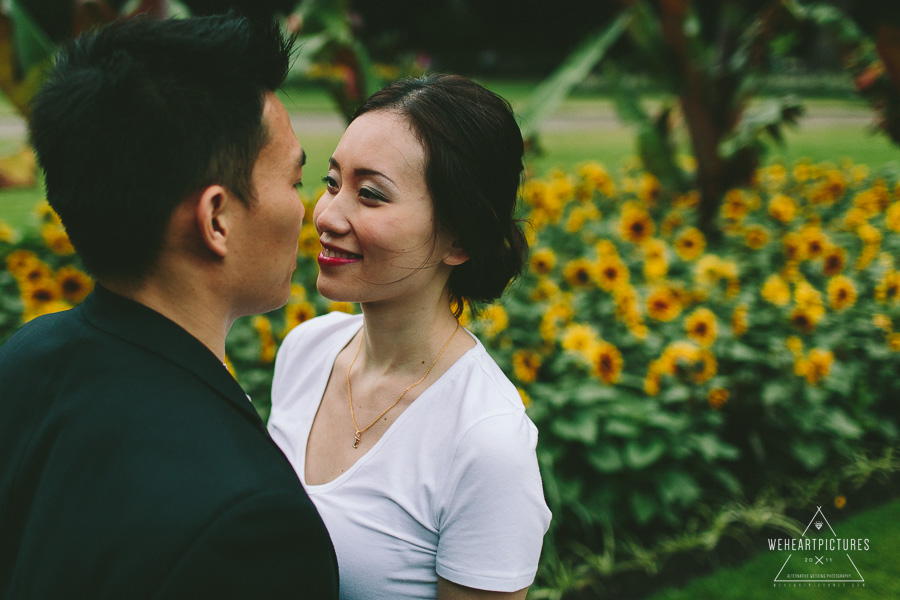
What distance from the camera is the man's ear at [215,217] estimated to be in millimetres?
1033

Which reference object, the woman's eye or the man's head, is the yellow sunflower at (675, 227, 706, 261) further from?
the man's head

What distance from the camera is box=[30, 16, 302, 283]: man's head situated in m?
0.98

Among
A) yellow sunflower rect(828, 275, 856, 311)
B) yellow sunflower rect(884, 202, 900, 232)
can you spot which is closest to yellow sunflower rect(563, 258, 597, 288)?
yellow sunflower rect(828, 275, 856, 311)

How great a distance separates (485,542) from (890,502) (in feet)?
9.32

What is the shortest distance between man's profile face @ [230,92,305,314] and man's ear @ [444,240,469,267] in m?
0.49

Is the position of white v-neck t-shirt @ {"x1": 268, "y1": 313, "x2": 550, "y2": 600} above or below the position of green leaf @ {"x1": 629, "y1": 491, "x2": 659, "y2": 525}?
above

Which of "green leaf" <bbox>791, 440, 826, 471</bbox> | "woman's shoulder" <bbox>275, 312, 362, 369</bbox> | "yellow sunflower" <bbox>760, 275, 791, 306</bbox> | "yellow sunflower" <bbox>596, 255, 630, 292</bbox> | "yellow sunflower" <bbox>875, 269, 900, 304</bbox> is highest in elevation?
"woman's shoulder" <bbox>275, 312, 362, 369</bbox>

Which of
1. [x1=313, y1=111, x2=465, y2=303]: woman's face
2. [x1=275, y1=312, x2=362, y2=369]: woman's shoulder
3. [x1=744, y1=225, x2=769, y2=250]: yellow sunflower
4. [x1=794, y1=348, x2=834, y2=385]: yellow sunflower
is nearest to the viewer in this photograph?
[x1=313, y1=111, x2=465, y2=303]: woman's face

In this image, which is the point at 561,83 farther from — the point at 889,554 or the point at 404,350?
the point at 404,350

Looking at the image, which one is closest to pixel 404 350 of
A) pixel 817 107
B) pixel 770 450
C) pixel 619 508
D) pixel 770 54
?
pixel 619 508

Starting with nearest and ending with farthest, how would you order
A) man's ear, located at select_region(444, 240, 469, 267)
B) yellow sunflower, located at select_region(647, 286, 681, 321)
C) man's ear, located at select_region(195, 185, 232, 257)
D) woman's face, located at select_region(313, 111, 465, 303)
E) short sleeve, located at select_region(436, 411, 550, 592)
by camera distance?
man's ear, located at select_region(195, 185, 232, 257) < short sleeve, located at select_region(436, 411, 550, 592) < woman's face, located at select_region(313, 111, 465, 303) < man's ear, located at select_region(444, 240, 469, 267) < yellow sunflower, located at select_region(647, 286, 681, 321)

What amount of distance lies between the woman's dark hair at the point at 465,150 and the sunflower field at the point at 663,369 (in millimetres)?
770

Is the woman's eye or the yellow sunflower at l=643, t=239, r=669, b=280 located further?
the yellow sunflower at l=643, t=239, r=669, b=280

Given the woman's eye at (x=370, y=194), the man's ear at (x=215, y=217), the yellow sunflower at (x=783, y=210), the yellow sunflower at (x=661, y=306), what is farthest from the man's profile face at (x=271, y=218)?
the yellow sunflower at (x=783, y=210)
